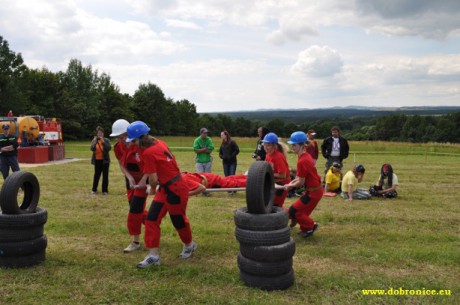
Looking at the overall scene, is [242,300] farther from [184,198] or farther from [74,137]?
[74,137]

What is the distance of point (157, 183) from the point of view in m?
5.53

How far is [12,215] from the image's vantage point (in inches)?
211

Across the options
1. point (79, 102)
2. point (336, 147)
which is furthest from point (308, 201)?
point (79, 102)

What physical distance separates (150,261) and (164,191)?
1.00 metres

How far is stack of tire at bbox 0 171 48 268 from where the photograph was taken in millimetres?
5328

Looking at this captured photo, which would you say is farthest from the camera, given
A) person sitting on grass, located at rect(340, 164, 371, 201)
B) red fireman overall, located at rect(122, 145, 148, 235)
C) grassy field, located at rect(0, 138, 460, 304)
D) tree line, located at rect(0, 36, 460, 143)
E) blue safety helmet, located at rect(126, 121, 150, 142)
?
tree line, located at rect(0, 36, 460, 143)

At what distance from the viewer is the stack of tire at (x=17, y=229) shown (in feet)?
17.5

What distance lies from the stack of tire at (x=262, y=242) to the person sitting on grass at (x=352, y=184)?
6408 millimetres

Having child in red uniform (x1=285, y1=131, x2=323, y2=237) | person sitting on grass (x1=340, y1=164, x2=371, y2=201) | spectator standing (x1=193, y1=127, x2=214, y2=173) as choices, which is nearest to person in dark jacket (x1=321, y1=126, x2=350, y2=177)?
person sitting on grass (x1=340, y1=164, x2=371, y2=201)

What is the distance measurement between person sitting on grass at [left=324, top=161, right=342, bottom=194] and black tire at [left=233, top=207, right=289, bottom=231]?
690 centimetres

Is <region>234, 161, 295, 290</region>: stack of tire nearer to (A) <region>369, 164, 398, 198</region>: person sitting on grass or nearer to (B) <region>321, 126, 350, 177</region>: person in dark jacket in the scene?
(A) <region>369, 164, 398, 198</region>: person sitting on grass

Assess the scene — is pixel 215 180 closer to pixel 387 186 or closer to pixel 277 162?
pixel 277 162

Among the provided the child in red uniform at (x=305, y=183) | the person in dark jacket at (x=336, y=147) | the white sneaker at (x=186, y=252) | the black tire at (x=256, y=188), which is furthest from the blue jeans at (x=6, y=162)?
the person in dark jacket at (x=336, y=147)

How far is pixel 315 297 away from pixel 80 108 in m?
64.8
